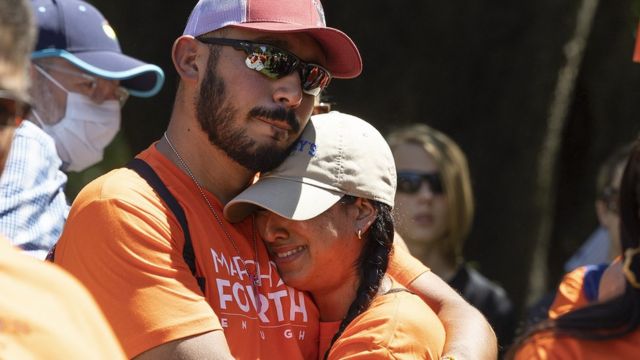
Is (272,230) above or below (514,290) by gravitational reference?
above

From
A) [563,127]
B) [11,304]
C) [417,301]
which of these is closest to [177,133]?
[417,301]

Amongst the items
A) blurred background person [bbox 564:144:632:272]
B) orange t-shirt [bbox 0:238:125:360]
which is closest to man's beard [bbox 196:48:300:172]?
orange t-shirt [bbox 0:238:125:360]

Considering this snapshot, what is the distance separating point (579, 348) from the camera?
110 inches

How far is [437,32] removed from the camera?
715 centimetres

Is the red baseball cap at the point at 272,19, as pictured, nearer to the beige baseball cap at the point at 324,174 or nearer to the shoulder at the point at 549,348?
the beige baseball cap at the point at 324,174

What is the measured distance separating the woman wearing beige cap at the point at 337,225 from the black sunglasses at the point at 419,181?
7.60 ft

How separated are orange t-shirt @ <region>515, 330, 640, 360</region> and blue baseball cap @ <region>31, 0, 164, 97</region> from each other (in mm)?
2351

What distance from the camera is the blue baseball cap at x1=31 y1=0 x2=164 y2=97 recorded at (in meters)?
4.57

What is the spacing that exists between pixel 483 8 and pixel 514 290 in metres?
1.70

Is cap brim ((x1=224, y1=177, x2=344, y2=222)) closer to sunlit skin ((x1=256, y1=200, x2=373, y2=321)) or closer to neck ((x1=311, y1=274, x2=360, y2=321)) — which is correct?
sunlit skin ((x1=256, y1=200, x2=373, y2=321))

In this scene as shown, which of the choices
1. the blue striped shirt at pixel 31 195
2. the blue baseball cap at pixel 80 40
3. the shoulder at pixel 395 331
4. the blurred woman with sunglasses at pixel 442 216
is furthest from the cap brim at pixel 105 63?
the blurred woman with sunglasses at pixel 442 216

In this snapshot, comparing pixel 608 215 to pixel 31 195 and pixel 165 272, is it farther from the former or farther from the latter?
pixel 165 272

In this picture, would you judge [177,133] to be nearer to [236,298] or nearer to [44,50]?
[236,298]

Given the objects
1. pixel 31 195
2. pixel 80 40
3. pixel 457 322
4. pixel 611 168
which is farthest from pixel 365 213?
pixel 611 168
